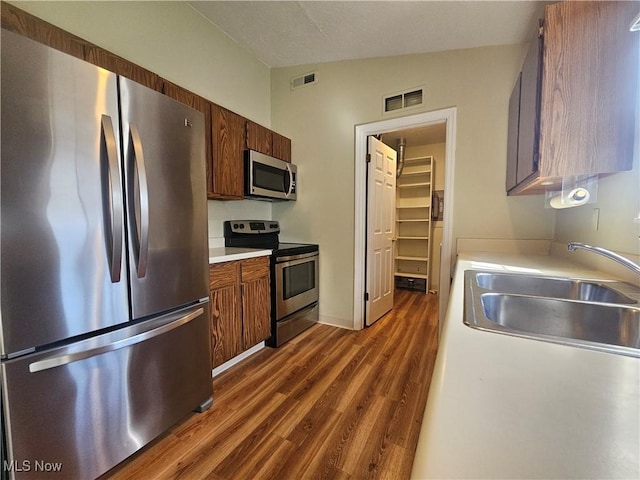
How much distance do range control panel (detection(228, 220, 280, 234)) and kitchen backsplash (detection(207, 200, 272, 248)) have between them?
0.09 m

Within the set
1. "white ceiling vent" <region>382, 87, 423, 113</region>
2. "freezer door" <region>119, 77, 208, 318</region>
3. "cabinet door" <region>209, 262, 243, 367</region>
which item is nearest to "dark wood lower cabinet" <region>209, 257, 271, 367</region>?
"cabinet door" <region>209, 262, 243, 367</region>

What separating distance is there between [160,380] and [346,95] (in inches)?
109

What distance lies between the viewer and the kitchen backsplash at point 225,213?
2426 millimetres

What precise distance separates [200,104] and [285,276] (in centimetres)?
154

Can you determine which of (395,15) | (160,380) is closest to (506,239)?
(395,15)

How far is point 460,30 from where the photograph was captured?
199 centimetres

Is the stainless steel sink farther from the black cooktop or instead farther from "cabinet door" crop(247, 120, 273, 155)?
"cabinet door" crop(247, 120, 273, 155)

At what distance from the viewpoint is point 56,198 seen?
0.97 m

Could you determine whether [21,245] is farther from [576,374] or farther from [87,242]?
[576,374]

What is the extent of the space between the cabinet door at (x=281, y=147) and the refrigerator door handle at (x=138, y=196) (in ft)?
5.38

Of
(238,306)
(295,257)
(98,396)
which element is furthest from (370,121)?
(98,396)

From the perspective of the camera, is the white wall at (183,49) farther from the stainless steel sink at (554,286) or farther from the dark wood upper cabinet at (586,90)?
the dark wood upper cabinet at (586,90)

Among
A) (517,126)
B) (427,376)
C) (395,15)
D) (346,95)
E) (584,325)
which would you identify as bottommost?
(427,376)

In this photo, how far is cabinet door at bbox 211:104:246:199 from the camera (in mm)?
2080
